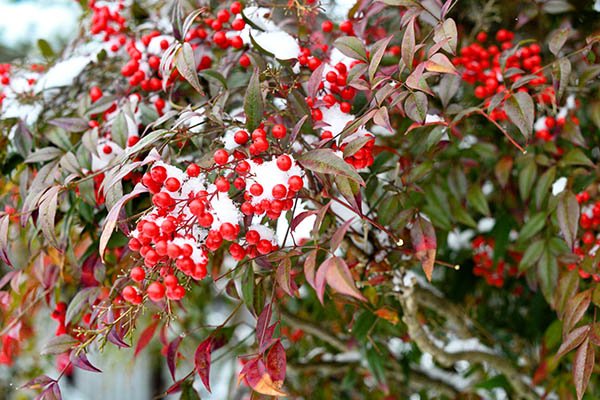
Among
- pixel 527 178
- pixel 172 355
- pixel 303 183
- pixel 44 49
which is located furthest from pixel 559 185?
pixel 44 49

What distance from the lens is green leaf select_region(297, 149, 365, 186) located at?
0.60 metres

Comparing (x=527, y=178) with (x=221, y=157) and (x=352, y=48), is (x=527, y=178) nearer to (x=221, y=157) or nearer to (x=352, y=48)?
(x=352, y=48)

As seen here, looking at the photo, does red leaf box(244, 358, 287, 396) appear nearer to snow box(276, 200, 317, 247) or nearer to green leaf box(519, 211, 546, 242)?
snow box(276, 200, 317, 247)

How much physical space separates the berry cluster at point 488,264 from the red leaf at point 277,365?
67 cm

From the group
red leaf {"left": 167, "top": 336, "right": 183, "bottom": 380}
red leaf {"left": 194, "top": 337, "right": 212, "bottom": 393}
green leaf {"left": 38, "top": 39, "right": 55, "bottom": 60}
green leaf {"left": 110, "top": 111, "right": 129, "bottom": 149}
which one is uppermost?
green leaf {"left": 110, "top": 111, "right": 129, "bottom": 149}

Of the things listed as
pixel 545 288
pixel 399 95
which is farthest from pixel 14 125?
pixel 545 288

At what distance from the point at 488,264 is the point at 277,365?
2.30 feet

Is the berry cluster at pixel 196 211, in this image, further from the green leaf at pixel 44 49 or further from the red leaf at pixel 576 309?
the green leaf at pixel 44 49

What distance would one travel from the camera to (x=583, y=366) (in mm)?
Result: 734

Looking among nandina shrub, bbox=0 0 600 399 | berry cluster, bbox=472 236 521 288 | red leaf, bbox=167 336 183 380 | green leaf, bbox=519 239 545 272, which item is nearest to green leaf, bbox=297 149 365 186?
nandina shrub, bbox=0 0 600 399

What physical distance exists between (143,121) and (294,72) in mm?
220

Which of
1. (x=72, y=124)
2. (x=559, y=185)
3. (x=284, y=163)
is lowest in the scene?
(x=559, y=185)

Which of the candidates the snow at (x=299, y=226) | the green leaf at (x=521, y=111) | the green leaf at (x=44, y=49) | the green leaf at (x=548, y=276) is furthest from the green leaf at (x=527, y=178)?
the green leaf at (x=44, y=49)

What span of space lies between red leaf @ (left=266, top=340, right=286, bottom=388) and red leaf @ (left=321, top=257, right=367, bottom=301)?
0.39ft
